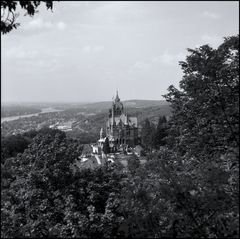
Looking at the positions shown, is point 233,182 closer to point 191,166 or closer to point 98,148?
point 191,166

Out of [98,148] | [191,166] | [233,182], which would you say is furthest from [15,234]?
[98,148]

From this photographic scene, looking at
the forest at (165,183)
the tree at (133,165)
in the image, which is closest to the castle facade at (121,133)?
the tree at (133,165)

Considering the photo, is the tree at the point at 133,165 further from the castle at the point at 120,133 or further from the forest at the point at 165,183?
the castle at the point at 120,133

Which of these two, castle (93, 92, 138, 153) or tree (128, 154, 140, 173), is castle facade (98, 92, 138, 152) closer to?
castle (93, 92, 138, 153)

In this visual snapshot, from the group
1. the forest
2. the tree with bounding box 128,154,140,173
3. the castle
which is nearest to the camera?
the forest

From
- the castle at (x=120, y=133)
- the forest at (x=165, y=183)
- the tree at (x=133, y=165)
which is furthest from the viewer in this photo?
the castle at (x=120, y=133)

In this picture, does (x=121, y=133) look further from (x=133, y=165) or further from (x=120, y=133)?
(x=133, y=165)

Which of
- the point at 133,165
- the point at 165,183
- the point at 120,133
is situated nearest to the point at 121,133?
the point at 120,133

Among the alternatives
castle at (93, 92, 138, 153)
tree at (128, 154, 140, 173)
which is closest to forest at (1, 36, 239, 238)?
tree at (128, 154, 140, 173)
